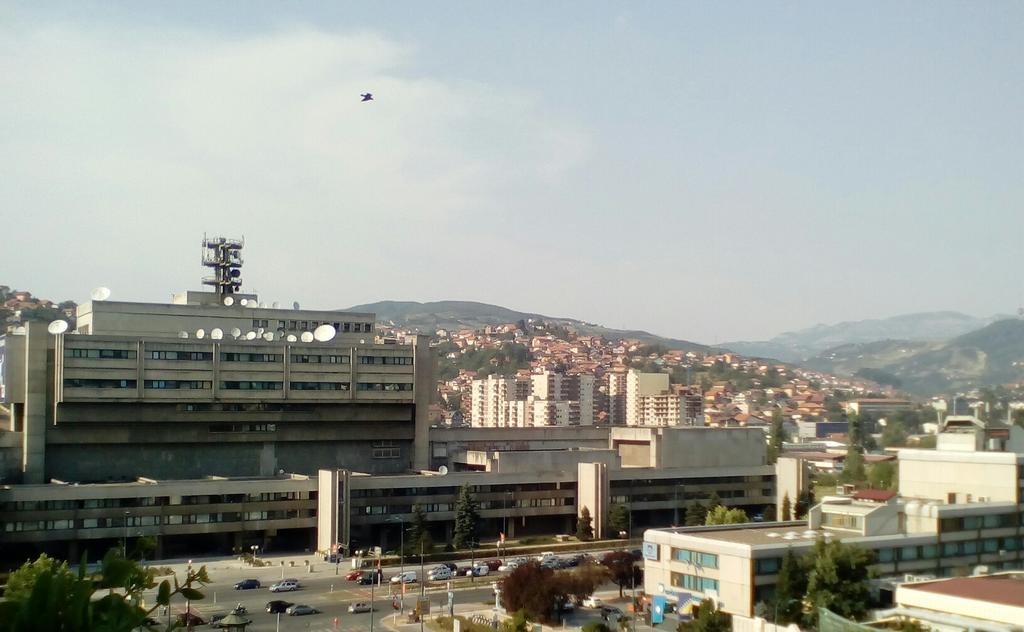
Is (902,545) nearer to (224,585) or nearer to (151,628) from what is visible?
(224,585)

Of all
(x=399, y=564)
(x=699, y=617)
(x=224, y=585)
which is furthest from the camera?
(x=399, y=564)

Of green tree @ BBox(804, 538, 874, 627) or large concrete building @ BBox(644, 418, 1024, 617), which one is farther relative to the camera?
large concrete building @ BBox(644, 418, 1024, 617)

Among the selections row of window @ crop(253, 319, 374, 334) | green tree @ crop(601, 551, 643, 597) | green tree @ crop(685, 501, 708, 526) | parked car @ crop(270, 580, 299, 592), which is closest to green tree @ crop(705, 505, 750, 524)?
green tree @ crop(685, 501, 708, 526)

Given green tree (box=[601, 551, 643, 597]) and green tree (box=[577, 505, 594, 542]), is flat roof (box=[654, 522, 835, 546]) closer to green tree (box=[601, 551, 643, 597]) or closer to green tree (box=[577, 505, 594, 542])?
green tree (box=[601, 551, 643, 597])

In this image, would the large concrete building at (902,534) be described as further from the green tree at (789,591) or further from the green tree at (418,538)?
the green tree at (418,538)

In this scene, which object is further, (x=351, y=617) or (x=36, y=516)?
(x=36, y=516)

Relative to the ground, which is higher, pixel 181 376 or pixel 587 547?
pixel 181 376

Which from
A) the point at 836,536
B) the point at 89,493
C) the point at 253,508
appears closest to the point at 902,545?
the point at 836,536
